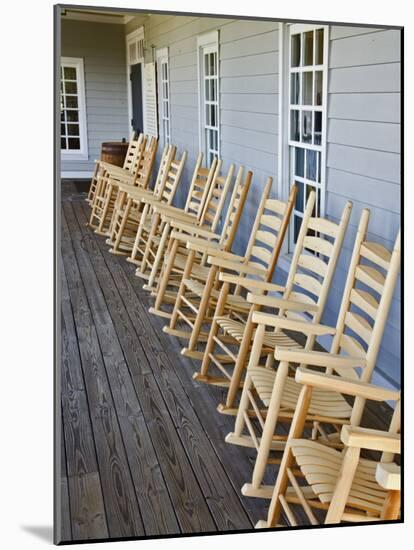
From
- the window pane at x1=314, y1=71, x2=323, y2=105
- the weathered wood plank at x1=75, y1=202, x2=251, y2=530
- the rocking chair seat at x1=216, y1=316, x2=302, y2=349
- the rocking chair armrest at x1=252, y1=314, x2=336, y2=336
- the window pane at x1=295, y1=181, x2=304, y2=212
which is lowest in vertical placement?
the weathered wood plank at x1=75, y1=202, x2=251, y2=530

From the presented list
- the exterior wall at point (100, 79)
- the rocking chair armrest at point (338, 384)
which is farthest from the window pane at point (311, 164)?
the rocking chair armrest at point (338, 384)

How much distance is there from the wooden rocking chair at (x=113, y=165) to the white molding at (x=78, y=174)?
0.05 meters

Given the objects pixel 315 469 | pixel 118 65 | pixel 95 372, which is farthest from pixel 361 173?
pixel 95 372

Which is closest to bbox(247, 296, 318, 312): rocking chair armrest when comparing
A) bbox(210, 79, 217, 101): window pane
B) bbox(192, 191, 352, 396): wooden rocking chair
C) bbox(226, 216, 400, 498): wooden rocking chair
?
bbox(192, 191, 352, 396): wooden rocking chair

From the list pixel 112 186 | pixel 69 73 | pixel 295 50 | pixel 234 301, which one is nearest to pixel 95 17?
pixel 69 73

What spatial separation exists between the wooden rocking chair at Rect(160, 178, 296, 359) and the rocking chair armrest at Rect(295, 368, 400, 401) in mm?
1221

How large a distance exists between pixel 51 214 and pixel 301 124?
1.61 meters

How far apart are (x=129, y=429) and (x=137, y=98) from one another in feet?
4.01

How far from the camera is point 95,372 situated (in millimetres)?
2877

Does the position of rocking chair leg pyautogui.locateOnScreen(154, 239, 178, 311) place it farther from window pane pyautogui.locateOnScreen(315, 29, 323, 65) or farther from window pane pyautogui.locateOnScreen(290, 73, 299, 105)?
window pane pyautogui.locateOnScreen(315, 29, 323, 65)

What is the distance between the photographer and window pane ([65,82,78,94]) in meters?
2.07

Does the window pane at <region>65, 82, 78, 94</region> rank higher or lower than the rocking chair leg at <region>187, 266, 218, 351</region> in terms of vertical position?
higher

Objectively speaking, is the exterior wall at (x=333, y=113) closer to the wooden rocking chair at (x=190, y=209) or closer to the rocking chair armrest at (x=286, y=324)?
the wooden rocking chair at (x=190, y=209)
